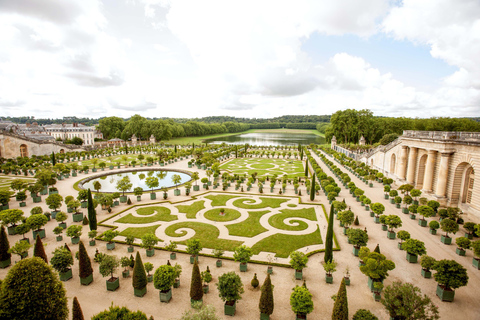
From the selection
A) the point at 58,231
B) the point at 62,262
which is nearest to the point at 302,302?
the point at 62,262

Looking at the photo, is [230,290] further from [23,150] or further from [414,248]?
[23,150]

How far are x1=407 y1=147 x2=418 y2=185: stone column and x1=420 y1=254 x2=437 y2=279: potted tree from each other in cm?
2500

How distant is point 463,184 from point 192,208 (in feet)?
101

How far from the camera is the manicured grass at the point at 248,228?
23398 millimetres

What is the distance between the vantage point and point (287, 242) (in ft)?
71.1

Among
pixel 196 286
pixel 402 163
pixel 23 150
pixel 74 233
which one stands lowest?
pixel 196 286

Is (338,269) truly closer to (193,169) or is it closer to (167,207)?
(167,207)

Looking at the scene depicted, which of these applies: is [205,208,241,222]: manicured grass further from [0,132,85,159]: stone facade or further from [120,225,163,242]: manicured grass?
[0,132,85,159]: stone facade

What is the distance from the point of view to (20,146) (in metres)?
65.1

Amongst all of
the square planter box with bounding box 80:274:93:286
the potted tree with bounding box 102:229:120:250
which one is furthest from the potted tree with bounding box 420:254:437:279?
the potted tree with bounding box 102:229:120:250

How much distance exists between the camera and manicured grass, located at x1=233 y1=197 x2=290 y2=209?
30.6 metres

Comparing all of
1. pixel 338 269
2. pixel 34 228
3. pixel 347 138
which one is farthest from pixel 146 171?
pixel 347 138

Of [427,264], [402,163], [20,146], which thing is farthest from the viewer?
[20,146]

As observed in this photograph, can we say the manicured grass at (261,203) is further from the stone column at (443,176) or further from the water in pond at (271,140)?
the water in pond at (271,140)
